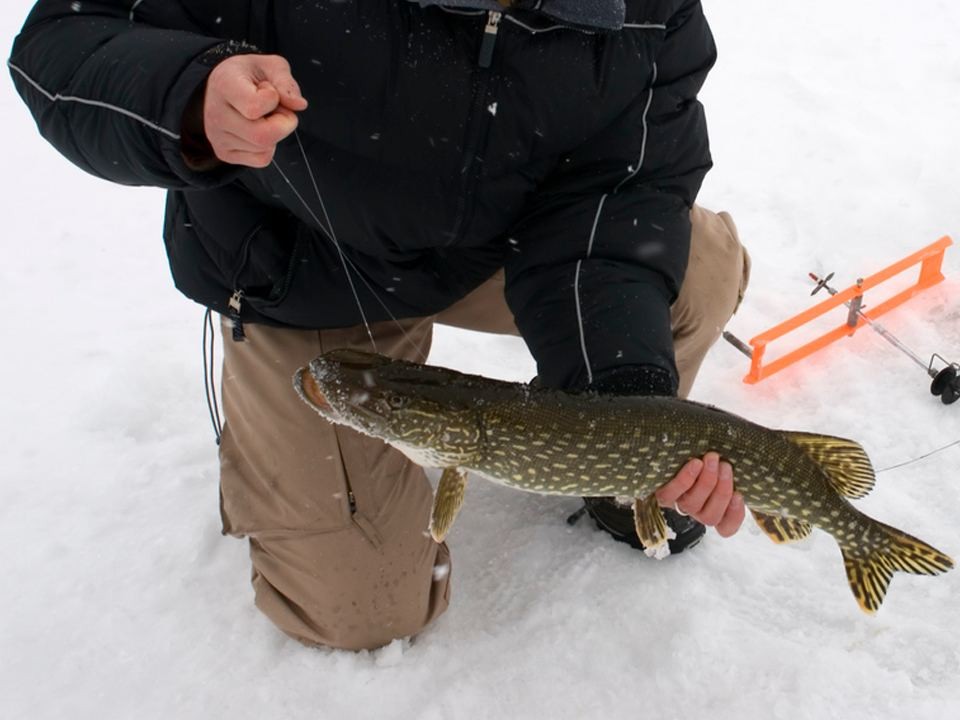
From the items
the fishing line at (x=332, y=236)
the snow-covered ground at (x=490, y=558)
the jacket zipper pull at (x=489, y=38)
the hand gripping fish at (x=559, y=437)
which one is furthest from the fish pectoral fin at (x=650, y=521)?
the jacket zipper pull at (x=489, y=38)

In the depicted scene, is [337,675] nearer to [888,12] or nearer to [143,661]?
[143,661]

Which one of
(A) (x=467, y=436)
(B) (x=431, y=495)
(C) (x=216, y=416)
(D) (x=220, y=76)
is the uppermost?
(D) (x=220, y=76)

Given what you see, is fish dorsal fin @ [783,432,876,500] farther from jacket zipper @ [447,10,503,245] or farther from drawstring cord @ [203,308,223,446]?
drawstring cord @ [203,308,223,446]

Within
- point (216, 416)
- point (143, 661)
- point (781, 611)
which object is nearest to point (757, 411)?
point (781, 611)

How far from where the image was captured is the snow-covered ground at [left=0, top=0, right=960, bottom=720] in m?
2.36

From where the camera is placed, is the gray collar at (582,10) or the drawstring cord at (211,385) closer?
the gray collar at (582,10)

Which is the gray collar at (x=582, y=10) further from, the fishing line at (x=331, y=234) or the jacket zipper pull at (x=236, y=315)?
the jacket zipper pull at (x=236, y=315)

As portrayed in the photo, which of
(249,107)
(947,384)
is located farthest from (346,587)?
(947,384)

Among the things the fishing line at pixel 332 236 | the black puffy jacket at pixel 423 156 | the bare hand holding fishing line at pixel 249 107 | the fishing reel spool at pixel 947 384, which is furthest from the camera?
the fishing reel spool at pixel 947 384

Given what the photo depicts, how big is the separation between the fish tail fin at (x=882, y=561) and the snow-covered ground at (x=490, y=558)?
0.40 m

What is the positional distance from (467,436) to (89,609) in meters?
1.43

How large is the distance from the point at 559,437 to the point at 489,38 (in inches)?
38.1

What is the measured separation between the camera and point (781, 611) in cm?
254

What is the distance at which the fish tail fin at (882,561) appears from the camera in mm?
2029
